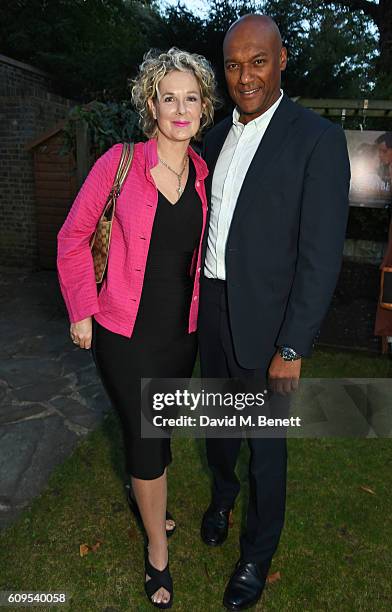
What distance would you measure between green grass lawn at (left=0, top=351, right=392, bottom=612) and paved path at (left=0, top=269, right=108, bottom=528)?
0.20m

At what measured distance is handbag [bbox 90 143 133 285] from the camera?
6.88 ft

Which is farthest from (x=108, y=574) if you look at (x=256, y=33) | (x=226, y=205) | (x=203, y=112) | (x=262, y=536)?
(x=256, y=33)

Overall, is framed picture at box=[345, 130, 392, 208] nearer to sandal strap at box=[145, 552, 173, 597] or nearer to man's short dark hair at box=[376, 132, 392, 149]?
man's short dark hair at box=[376, 132, 392, 149]

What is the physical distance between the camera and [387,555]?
2.79 m

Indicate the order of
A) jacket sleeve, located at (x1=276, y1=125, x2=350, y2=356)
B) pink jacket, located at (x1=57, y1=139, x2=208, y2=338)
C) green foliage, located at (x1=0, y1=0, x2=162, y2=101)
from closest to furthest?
jacket sleeve, located at (x1=276, y1=125, x2=350, y2=356)
pink jacket, located at (x1=57, y1=139, x2=208, y2=338)
green foliage, located at (x1=0, y1=0, x2=162, y2=101)

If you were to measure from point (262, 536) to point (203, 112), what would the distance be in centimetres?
209

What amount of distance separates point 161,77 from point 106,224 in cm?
68

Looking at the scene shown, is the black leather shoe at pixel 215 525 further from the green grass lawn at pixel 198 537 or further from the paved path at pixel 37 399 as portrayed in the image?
the paved path at pixel 37 399

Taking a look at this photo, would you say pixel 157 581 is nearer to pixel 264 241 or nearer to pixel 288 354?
pixel 288 354

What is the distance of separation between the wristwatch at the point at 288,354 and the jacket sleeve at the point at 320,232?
0.18 feet

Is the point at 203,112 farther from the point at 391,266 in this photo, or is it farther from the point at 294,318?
the point at 391,266

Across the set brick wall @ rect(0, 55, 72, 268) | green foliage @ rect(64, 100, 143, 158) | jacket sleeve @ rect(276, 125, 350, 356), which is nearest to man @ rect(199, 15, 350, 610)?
jacket sleeve @ rect(276, 125, 350, 356)

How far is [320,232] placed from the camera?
6.55ft

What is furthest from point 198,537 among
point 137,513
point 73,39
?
point 73,39
